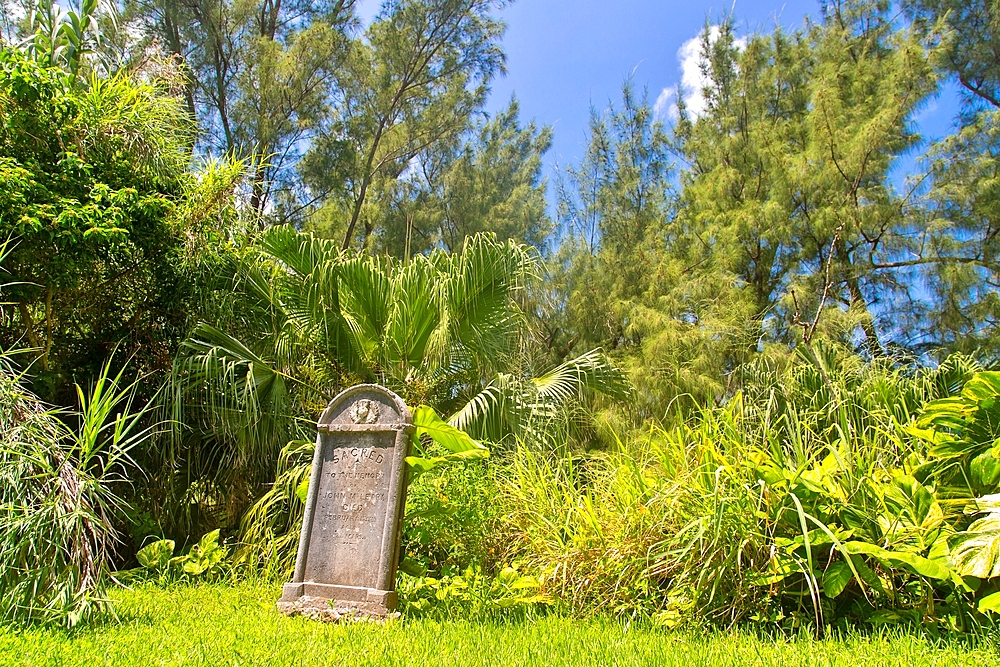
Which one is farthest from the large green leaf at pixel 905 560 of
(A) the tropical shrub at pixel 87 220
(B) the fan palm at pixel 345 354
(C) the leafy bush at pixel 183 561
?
(A) the tropical shrub at pixel 87 220

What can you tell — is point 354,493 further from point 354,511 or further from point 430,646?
point 430,646

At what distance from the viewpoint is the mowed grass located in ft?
9.51

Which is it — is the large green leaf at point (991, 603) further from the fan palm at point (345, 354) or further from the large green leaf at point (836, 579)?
the fan palm at point (345, 354)

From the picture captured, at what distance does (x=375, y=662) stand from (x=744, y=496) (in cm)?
205

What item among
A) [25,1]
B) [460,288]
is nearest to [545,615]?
[460,288]

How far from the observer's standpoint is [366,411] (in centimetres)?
492

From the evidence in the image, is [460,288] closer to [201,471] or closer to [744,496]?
[201,471]

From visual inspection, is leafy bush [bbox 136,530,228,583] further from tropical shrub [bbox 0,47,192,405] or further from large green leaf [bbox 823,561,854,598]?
large green leaf [bbox 823,561,854,598]

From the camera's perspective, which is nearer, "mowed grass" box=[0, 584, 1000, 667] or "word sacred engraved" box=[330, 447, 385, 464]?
"mowed grass" box=[0, 584, 1000, 667]

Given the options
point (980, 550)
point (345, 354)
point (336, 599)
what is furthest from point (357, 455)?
point (980, 550)

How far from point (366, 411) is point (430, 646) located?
1919 millimetres

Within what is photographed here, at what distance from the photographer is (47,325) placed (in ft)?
20.7

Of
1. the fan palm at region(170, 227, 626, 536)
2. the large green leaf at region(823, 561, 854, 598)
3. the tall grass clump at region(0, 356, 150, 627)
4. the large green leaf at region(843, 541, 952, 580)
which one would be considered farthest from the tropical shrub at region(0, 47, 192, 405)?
the large green leaf at region(843, 541, 952, 580)

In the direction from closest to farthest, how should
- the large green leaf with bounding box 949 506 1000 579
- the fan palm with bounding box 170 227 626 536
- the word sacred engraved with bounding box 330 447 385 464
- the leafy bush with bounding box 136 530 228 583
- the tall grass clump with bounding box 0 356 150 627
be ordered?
the large green leaf with bounding box 949 506 1000 579, the tall grass clump with bounding box 0 356 150 627, the word sacred engraved with bounding box 330 447 385 464, the leafy bush with bounding box 136 530 228 583, the fan palm with bounding box 170 227 626 536
